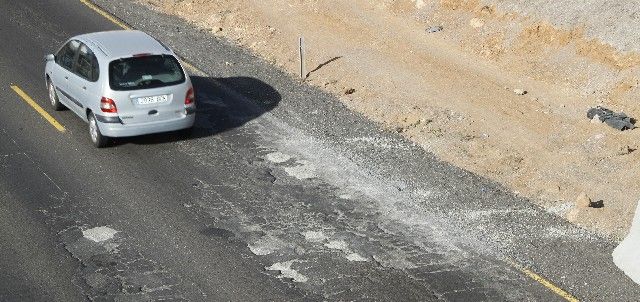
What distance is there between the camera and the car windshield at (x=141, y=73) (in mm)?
16844

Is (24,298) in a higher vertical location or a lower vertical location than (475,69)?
lower

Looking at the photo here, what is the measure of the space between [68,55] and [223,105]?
3.30 m

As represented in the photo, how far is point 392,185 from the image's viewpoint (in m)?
16.0

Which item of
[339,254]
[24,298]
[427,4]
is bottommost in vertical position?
[24,298]

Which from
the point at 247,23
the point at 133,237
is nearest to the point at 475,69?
the point at 247,23

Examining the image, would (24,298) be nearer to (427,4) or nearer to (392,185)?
(392,185)

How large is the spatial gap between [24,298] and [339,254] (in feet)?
14.3

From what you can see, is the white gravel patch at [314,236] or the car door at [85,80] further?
the car door at [85,80]

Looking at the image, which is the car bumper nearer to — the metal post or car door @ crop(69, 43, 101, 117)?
car door @ crop(69, 43, 101, 117)

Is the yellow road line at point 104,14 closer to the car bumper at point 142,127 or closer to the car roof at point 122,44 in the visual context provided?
the car roof at point 122,44

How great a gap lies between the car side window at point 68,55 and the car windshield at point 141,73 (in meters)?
1.70

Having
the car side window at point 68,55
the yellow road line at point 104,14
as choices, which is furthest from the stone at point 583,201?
the yellow road line at point 104,14

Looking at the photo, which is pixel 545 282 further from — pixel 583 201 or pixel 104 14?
pixel 104 14

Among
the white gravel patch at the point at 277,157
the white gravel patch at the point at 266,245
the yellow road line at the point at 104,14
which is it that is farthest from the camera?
the yellow road line at the point at 104,14
